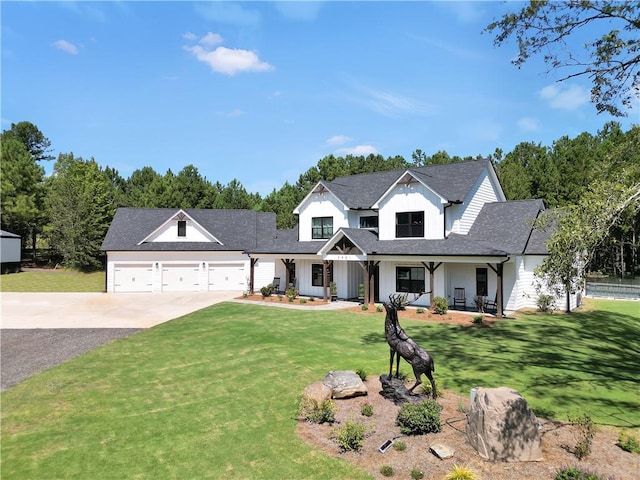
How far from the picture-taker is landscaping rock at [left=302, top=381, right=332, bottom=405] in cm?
933

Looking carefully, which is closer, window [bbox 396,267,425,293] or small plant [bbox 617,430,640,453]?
small plant [bbox 617,430,640,453]

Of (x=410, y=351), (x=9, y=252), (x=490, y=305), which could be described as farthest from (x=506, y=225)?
(x=9, y=252)

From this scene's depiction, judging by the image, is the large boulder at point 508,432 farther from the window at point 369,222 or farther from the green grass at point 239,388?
the window at point 369,222

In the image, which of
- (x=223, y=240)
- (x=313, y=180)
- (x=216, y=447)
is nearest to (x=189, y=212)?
(x=223, y=240)

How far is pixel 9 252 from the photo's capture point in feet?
148

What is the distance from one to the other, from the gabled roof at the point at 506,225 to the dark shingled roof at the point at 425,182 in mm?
2443

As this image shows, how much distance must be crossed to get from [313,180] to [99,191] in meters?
31.0

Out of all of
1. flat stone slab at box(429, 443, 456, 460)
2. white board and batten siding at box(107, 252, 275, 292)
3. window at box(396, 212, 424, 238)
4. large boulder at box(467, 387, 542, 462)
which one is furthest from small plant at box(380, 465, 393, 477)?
white board and batten siding at box(107, 252, 275, 292)

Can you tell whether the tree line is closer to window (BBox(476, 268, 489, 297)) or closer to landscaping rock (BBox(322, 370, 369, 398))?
window (BBox(476, 268, 489, 297))

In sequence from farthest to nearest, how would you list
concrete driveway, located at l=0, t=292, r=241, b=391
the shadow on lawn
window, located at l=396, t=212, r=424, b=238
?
window, located at l=396, t=212, r=424, b=238
concrete driveway, located at l=0, t=292, r=241, b=391
the shadow on lawn

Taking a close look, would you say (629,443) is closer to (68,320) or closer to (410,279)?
(410,279)

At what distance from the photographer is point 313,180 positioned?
62031mm

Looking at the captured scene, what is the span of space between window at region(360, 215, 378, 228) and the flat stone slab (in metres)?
22.2

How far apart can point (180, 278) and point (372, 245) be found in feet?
61.4
